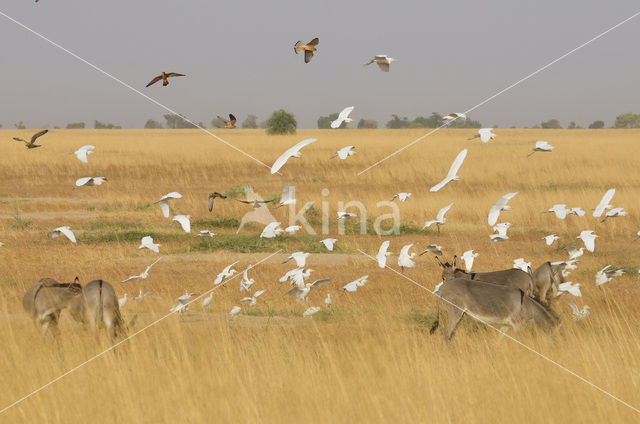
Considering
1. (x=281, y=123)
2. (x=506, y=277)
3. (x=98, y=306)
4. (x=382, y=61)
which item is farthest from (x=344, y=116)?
(x=281, y=123)

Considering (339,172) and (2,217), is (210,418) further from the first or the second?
(339,172)

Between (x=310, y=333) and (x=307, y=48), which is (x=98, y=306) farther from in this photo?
(x=307, y=48)

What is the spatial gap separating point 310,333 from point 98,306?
2547 mm

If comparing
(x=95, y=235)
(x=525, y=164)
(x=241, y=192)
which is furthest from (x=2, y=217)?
(x=525, y=164)

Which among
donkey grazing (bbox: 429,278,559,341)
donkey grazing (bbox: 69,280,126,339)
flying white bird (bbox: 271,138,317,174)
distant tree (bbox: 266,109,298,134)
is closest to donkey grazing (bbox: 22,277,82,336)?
donkey grazing (bbox: 69,280,126,339)

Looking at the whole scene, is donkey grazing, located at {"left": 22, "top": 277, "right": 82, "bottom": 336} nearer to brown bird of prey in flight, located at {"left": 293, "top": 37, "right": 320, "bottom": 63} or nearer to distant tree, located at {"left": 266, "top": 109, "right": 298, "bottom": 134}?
brown bird of prey in flight, located at {"left": 293, "top": 37, "right": 320, "bottom": 63}

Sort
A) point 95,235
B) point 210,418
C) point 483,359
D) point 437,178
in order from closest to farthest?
point 210,418, point 483,359, point 95,235, point 437,178

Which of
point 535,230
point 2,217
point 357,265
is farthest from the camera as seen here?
point 2,217

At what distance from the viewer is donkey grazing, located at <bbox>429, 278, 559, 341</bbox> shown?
7277 millimetres

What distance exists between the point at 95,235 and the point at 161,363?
39.8ft

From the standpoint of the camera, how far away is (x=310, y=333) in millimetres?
8445

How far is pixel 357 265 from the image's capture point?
1461 cm

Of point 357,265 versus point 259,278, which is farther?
point 357,265

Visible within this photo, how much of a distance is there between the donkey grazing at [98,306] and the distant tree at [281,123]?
7457 centimetres
